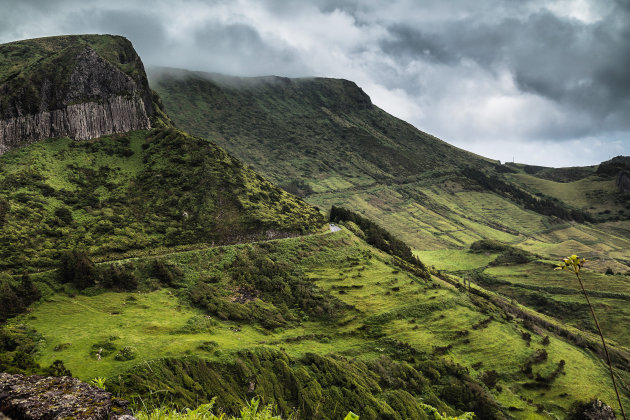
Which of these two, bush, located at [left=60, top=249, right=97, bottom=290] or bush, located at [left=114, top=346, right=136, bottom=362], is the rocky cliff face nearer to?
bush, located at [left=60, top=249, right=97, bottom=290]

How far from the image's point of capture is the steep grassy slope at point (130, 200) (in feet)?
219

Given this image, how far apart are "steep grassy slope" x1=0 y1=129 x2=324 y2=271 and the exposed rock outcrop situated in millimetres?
62628

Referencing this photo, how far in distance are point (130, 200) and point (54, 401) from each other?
8698cm

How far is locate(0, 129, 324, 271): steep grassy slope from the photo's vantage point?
66.6m

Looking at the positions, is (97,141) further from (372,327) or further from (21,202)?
(372,327)

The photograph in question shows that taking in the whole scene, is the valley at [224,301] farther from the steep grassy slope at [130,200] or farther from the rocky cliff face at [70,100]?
the rocky cliff face at [70,100]

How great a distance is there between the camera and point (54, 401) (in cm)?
785

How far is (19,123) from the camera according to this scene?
293 ft

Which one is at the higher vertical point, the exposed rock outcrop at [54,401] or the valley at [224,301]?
the exposed rock outcrop at [54,401]

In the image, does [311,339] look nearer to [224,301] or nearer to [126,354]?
[224,301]

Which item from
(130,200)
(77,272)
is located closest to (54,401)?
(77,272)

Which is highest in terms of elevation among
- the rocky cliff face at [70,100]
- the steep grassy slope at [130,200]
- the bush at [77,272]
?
the rocky cliff face at [70,100]

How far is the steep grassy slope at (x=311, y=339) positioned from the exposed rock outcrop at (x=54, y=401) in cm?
1846

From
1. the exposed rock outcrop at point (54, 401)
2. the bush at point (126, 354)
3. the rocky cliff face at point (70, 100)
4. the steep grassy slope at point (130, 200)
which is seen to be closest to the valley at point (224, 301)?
the bush at point (126, 354)
